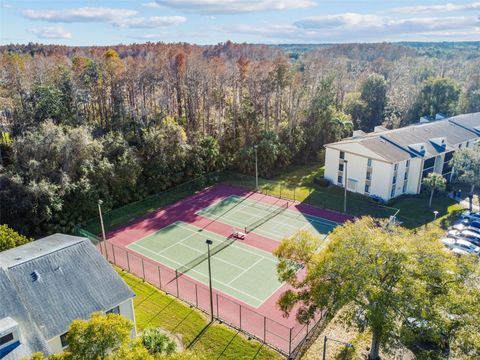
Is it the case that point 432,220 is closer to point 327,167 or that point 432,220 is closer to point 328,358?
point 327,167

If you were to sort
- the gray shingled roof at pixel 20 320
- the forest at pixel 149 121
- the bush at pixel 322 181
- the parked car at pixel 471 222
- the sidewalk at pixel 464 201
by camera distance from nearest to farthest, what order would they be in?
the gray shingled roof at pixel 20 320 < the forest at pixel 149 121 < the parked car at pixel 471 222 < the sidewalk at pixel 464 201 < the bush at pixel 322 181

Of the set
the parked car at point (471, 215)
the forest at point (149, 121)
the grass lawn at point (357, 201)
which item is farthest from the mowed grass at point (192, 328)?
the parked car at point (471, 215)

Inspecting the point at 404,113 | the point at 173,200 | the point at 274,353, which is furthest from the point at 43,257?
the point at 404,113

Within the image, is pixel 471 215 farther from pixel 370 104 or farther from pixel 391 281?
pixel 370 104

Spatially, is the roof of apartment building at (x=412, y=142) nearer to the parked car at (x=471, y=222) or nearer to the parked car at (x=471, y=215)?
the parked car at (x=471, y=215)

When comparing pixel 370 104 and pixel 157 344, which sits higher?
pixel 370 104

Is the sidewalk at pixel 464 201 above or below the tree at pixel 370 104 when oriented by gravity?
below

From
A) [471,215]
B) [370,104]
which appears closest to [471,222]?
[471,215]
